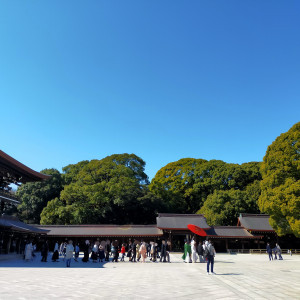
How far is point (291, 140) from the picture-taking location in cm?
2734

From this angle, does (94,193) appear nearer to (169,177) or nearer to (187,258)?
(169,177)

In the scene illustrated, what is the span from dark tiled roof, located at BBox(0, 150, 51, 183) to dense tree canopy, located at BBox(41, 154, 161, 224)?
19340 millimetres

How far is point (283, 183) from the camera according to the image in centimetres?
2661

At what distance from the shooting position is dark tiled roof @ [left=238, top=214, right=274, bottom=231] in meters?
34.9

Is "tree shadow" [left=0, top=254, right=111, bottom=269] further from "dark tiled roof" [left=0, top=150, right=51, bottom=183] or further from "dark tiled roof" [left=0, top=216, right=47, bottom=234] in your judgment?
"dark tiled roof" [left=0, top=150, right=51, bottom=183]

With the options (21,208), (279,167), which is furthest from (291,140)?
(21,208)

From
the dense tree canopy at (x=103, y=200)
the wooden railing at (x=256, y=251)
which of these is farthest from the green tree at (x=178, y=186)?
the wooden railing at (x=256, y=251)

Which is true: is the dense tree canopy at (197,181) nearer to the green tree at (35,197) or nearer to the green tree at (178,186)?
the green tree at (178,186)

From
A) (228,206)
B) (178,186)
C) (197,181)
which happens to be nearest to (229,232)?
(228,206)

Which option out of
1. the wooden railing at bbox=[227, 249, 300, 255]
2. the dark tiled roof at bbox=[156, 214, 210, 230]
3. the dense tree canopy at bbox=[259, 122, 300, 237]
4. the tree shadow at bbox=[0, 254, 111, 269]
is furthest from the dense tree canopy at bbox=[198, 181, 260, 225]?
the tree shadow at bbox=[0, 254, 111, 269]

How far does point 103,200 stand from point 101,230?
247 inches

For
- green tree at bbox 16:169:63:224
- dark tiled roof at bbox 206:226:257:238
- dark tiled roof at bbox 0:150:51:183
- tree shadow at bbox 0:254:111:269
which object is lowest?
tree shadow at bbox 0:254:111:269

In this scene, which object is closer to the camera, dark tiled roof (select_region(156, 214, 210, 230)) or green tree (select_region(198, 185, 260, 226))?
dark tiled roof (select_region(156, 214, 210, 230))

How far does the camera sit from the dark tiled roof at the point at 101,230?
115 ft
